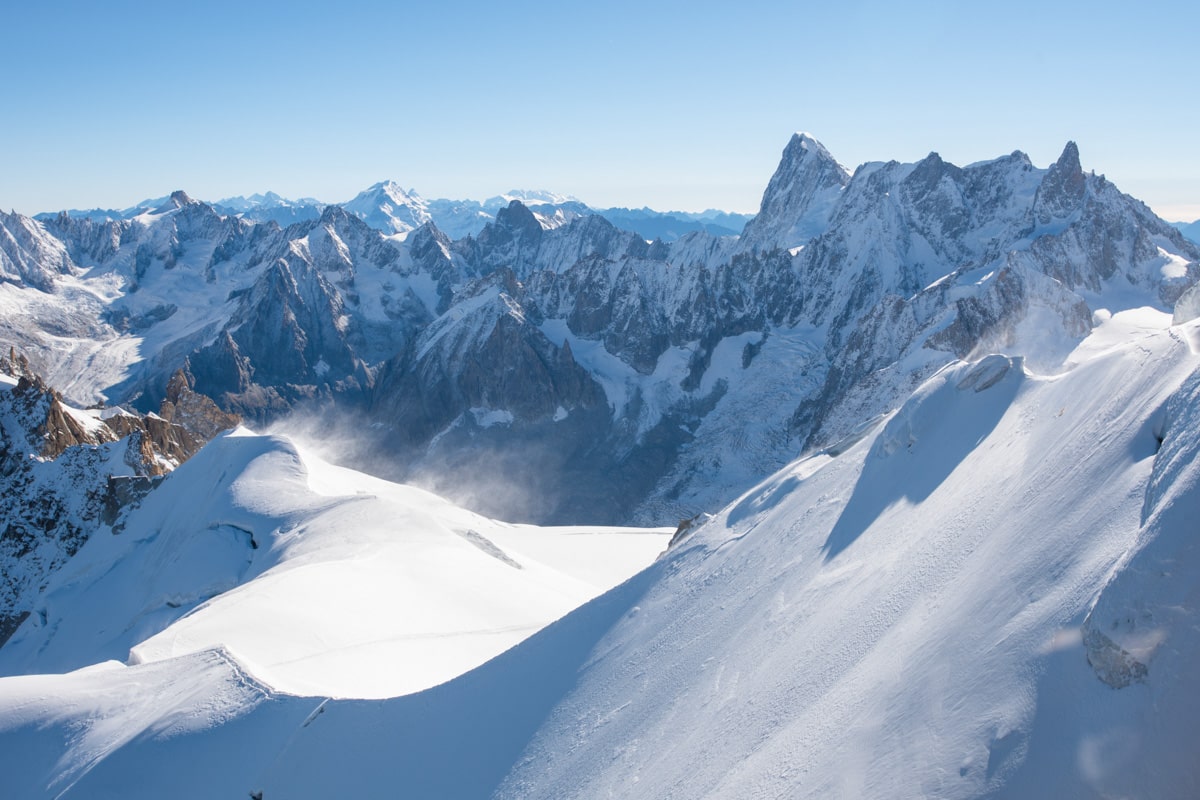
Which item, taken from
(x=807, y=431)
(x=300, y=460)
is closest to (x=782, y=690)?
(x=300, y=460)

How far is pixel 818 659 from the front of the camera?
12.0 meters

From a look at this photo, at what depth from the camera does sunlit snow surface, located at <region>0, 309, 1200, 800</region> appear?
763 cm

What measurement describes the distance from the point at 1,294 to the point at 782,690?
24202 centimetres

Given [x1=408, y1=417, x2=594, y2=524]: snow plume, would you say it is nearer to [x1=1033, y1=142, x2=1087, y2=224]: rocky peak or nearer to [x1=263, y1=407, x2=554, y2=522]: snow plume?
[x1=263, y1=407, x2=554, y2=522]: snow plume

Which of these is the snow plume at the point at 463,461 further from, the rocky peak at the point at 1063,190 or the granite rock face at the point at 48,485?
the rocky peak at the point at 1063,190

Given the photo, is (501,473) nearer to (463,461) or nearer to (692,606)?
(463,461)

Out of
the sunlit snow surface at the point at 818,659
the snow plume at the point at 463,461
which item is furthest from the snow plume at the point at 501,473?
the sunlit snow surface at the point at 818,659

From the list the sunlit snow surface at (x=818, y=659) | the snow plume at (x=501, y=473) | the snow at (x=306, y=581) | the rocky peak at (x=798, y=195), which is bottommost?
the snow plume at (x=501, y=473)

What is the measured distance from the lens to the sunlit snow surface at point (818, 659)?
7633 millimetres

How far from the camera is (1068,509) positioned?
10031 millimetres

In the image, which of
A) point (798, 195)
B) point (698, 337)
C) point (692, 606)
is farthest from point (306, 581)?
point (798, 195)

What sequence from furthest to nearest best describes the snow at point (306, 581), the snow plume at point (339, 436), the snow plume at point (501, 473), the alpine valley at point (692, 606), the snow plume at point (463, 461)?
the snow plume at point (339, 436)
the snow plume at point (463, 461)
the snow plume at point (501, 473)
the snow at point (306, 581)
the alpine valley at point (692, 606)

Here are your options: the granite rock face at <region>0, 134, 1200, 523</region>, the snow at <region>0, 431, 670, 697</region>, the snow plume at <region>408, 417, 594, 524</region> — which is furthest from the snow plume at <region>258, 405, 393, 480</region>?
the snow at <region>0, 431, 670, 697</region>

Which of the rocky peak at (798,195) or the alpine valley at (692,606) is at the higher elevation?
the rocky peak at (798,195)
